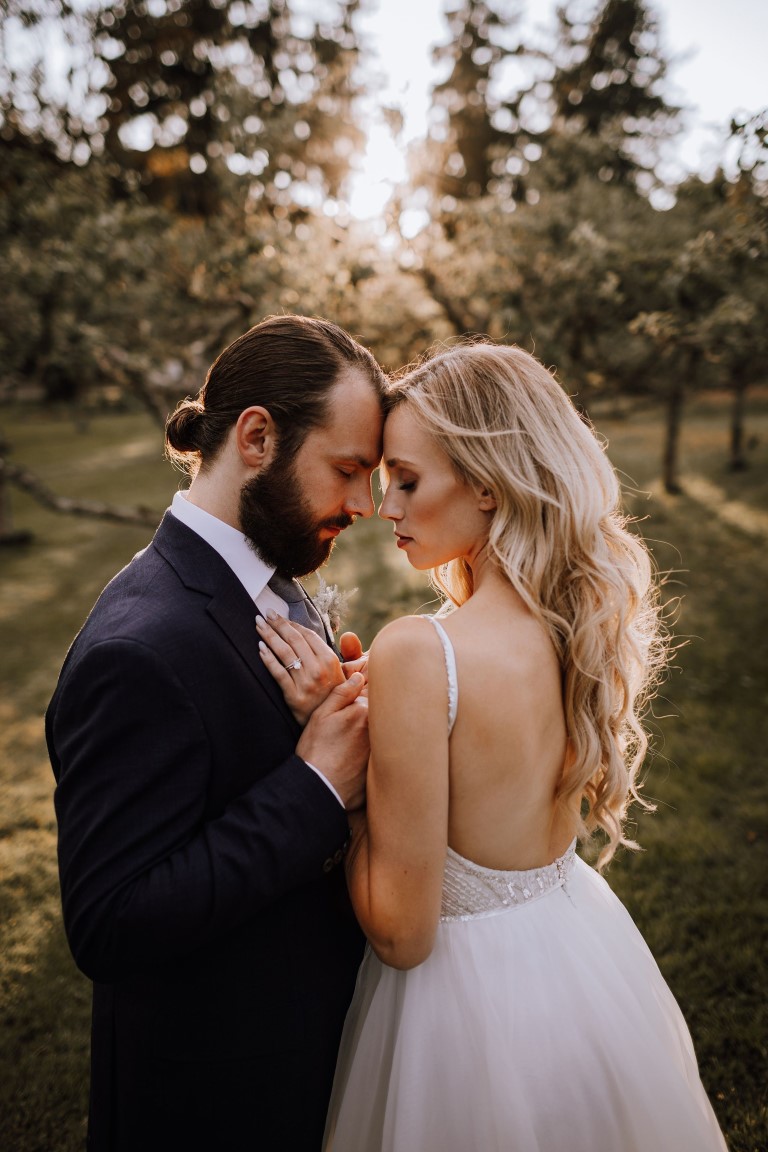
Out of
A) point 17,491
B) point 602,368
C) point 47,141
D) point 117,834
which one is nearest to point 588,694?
point 117,834

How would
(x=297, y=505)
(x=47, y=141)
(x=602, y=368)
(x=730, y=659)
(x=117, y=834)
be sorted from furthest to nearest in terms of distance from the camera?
(x=47, y=141) < (x=602, y=368) < (x=730, y=659) < (x=297, y=505) < (x=117, y=834)

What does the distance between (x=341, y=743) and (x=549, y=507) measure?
0.89 m

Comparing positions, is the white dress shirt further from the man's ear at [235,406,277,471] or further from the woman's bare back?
the woman's bare back

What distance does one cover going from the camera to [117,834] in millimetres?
1578

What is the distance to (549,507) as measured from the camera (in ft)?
6.69

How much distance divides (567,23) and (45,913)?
89.7ft

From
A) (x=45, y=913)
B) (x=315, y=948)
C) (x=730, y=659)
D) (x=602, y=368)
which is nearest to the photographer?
(x=315, y=948)

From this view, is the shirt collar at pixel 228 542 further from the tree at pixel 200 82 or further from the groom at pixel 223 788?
the tree at pixel 200 82

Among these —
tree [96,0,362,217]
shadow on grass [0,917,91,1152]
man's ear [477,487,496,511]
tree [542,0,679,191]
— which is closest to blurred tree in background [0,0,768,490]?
tree [96,0,362,217]

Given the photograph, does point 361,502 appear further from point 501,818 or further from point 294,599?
point 501,818

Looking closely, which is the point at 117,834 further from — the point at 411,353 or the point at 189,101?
the point at 189,101

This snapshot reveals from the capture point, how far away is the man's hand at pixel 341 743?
1.80 metres

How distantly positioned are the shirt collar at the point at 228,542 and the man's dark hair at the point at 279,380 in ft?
0.71

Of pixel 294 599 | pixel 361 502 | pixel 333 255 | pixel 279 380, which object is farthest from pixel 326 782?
pixel 333 255
